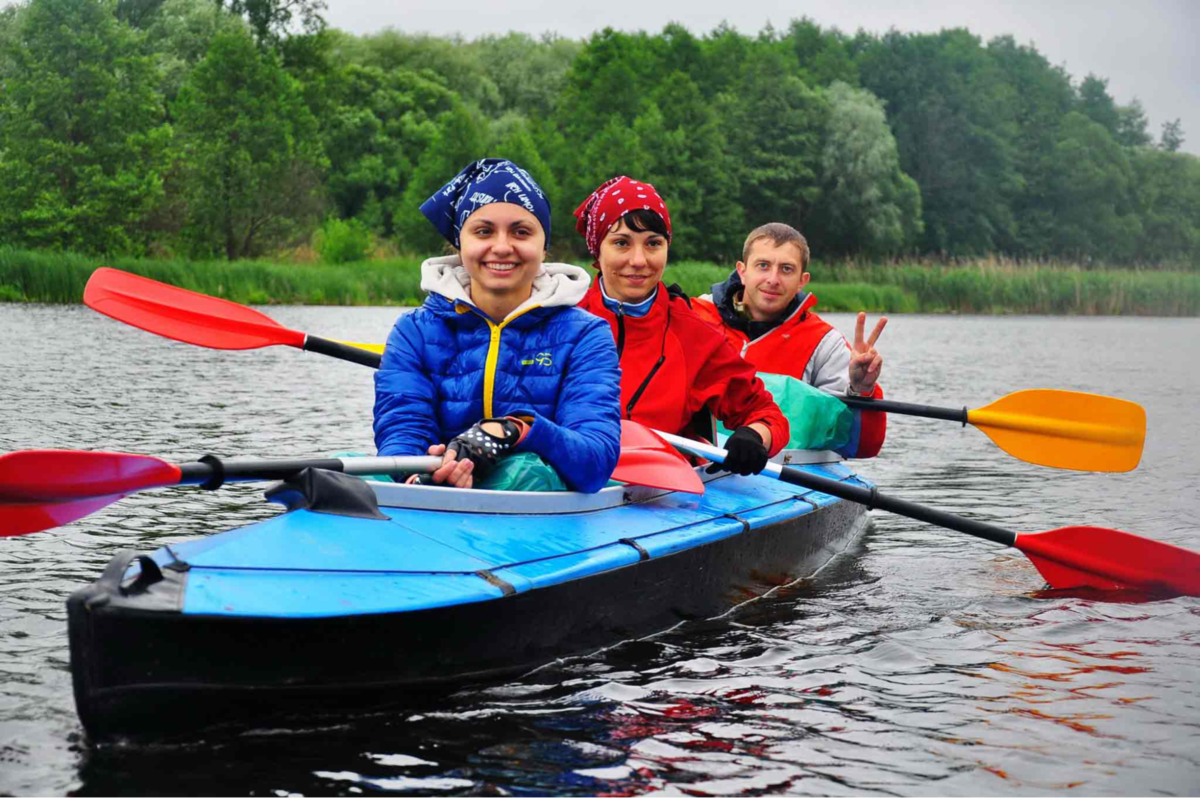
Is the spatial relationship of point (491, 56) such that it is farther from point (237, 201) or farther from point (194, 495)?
point (194, 495)

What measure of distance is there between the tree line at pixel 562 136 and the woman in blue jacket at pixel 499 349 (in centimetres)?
3060

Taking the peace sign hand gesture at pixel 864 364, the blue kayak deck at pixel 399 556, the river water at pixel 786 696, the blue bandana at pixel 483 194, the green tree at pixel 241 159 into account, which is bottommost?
the river water at pixel 786 696

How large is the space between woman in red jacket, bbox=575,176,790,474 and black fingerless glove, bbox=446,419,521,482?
89cm

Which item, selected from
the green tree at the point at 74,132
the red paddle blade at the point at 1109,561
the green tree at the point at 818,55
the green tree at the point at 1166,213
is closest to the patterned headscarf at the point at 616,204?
the red paddle blade at the point at 1109,561

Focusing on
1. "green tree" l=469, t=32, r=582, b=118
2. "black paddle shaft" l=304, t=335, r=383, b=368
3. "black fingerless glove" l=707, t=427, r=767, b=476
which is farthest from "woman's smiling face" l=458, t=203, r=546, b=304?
"green tree" l=469, t=32, r=582, b=118

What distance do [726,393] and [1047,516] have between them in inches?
126

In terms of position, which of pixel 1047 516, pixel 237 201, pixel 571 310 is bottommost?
pixel 1047 516

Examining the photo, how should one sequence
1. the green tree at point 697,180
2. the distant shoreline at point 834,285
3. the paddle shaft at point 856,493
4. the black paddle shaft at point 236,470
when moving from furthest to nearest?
the green tree at point 697,180 → the distant shoreline at point 834,285 → the paddle shaft at point 856,493 → the black paddle shaft at point 236,470

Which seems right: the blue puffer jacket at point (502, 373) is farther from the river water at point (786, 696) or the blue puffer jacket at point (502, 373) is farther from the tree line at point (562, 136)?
the tree line at point (562, 136)

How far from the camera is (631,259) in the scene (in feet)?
15.1

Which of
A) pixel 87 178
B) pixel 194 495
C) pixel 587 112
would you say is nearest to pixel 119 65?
pixel 87 178

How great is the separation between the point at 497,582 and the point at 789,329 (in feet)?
10.5

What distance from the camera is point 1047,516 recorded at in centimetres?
731

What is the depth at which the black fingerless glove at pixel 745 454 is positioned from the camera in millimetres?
4504
